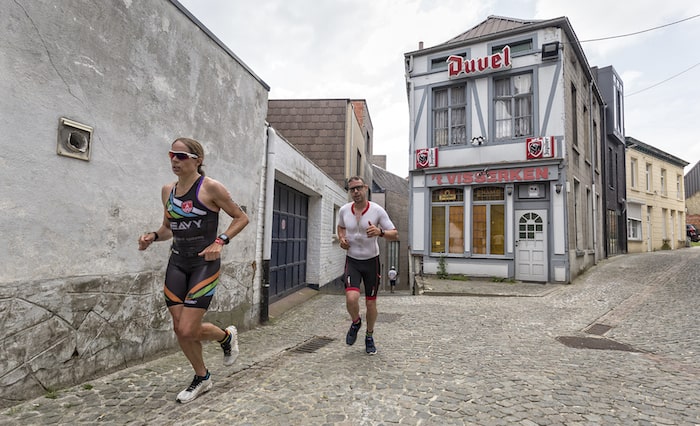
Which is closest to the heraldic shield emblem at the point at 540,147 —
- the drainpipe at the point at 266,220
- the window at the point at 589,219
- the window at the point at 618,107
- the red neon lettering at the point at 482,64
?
the red neon lettering at the point at 482,64

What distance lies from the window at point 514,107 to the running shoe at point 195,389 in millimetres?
10567

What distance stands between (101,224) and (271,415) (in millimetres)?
2007

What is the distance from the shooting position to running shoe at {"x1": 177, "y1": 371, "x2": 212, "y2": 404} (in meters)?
2.69

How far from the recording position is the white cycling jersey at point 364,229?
3.92 m

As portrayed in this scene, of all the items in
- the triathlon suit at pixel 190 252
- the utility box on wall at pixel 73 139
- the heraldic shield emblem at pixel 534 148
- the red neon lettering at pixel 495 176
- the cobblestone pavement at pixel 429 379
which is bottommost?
the cobblestone pavement at pixel 429 379

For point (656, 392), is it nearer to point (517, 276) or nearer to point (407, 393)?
point (407, 393)

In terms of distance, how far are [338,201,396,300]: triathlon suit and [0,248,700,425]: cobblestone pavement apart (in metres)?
0.72

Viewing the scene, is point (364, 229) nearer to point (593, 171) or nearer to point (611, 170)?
point (593, 171)

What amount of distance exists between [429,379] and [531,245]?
8650mm

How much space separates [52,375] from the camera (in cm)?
274

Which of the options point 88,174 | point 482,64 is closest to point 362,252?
point 88,174

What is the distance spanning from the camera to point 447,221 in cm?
1168

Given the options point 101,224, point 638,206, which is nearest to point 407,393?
point 101,224

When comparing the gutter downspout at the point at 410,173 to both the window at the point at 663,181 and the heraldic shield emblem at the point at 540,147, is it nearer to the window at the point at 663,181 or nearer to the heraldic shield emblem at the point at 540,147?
the heraldic shield emblem at the point at 540,147
